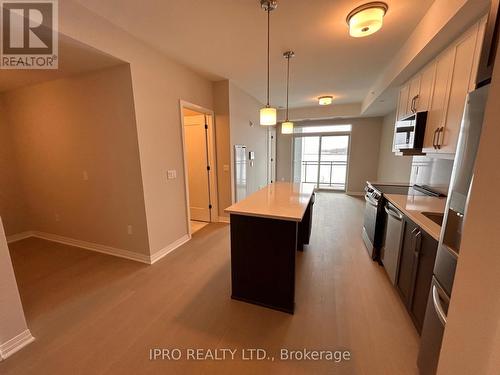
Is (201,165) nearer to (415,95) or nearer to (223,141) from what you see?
(223,141)

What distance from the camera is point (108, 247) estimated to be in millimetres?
2988

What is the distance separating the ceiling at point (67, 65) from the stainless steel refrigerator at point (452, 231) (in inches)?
117

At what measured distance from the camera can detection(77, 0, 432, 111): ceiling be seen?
1.90m

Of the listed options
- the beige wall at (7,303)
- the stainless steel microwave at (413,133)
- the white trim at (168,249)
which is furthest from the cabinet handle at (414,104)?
the beige wall at (7,303)

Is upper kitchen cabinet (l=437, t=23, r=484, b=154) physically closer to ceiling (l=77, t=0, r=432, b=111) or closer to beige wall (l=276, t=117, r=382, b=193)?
ceiling (l=77, t=0, r=432, b=111)

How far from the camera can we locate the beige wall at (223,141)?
3.87m

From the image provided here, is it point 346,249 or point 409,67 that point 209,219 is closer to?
point 346,249

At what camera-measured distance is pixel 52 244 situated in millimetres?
3328

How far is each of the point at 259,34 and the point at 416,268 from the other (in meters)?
2.80

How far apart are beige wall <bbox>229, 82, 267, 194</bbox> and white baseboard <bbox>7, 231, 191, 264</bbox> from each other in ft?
6.51

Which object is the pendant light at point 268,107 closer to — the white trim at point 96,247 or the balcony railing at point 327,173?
the white trim at point 96,247

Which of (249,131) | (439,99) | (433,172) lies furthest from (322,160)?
(439,99)

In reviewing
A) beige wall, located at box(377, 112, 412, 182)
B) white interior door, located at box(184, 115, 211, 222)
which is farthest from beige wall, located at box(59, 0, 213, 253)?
beige wall, located at box(377, 112, 412, 182)

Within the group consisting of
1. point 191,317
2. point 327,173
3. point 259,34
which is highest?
point 259,34
